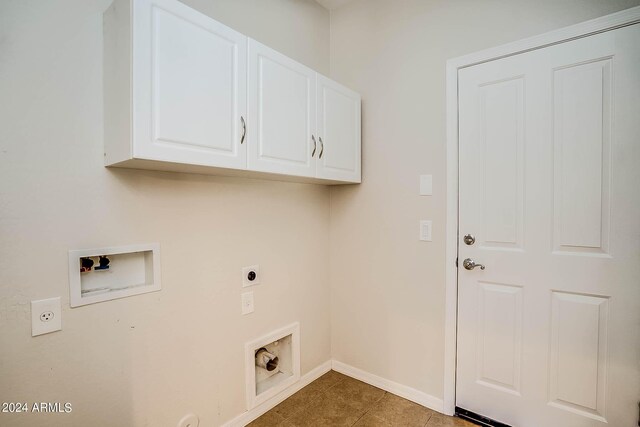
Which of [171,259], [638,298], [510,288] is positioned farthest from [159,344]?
[638,298]

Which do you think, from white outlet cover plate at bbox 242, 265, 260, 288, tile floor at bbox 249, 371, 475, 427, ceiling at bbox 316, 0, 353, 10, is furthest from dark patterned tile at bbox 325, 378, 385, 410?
ceiling at bbox 316, 0, 353, 10

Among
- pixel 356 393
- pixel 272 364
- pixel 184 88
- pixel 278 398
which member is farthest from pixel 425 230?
pixel 184 88

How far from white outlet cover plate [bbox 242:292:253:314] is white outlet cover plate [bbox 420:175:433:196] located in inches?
50.9

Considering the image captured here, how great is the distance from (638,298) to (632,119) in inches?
33.1

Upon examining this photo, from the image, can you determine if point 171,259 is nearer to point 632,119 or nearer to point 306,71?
point 306,71

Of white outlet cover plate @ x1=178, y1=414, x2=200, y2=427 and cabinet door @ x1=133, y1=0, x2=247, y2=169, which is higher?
cabinet door @ x1=133, y1=0, x2=247, y2=169

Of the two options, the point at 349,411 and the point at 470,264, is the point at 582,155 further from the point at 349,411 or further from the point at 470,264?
the point at 349,411

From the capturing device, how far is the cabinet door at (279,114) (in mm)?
1492

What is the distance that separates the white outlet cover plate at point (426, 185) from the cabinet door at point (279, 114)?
736 mm

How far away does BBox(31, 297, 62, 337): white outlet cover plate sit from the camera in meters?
1.11

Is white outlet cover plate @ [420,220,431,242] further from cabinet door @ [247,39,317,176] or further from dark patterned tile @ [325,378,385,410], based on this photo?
dark patterned tile @ [325,378,385,410]

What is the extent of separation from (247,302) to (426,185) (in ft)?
4.48

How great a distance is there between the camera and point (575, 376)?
5.09ft

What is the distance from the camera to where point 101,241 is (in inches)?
49.8
